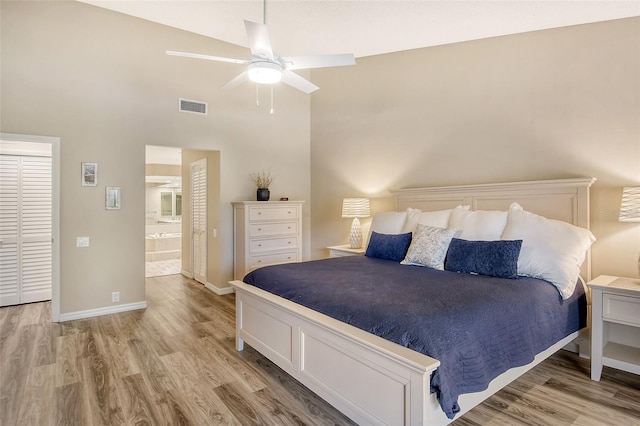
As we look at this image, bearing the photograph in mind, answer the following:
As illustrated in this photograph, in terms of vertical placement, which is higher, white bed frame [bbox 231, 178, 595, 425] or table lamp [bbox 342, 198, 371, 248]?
table lamp [bbox 342, 198, 371, 248]

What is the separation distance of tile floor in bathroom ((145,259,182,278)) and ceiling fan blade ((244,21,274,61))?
211 inches

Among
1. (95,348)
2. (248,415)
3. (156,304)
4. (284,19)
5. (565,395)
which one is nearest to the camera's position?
(248,415)

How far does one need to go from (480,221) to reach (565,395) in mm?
1503

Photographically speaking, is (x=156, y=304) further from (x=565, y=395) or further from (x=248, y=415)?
(x=565, y=395)

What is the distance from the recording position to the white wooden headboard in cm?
318

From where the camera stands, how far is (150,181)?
32.5 feet

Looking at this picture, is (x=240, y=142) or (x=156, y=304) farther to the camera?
(x=240, y=142)

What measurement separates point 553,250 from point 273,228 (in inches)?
144

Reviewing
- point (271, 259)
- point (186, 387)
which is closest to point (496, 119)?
point (271, 259)

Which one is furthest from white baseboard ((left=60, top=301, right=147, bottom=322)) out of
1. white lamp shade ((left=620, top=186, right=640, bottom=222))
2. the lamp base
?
white lamp shade ((left=620, top=186, right=640, bottom=222))

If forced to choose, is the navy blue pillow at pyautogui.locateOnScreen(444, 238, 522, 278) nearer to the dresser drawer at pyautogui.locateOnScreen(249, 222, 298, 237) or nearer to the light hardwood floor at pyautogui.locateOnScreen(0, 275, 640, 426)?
the light hardwood floor at pyautogui.locateOnScreen(0, 275, 640, 426)

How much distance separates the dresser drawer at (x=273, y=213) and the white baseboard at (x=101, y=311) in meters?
1.86

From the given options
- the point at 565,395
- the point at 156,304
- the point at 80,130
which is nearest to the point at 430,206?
the point at 565,395

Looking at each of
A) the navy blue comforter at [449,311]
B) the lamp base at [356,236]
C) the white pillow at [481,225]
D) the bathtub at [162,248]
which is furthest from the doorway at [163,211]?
the white pillow at [481,225]
